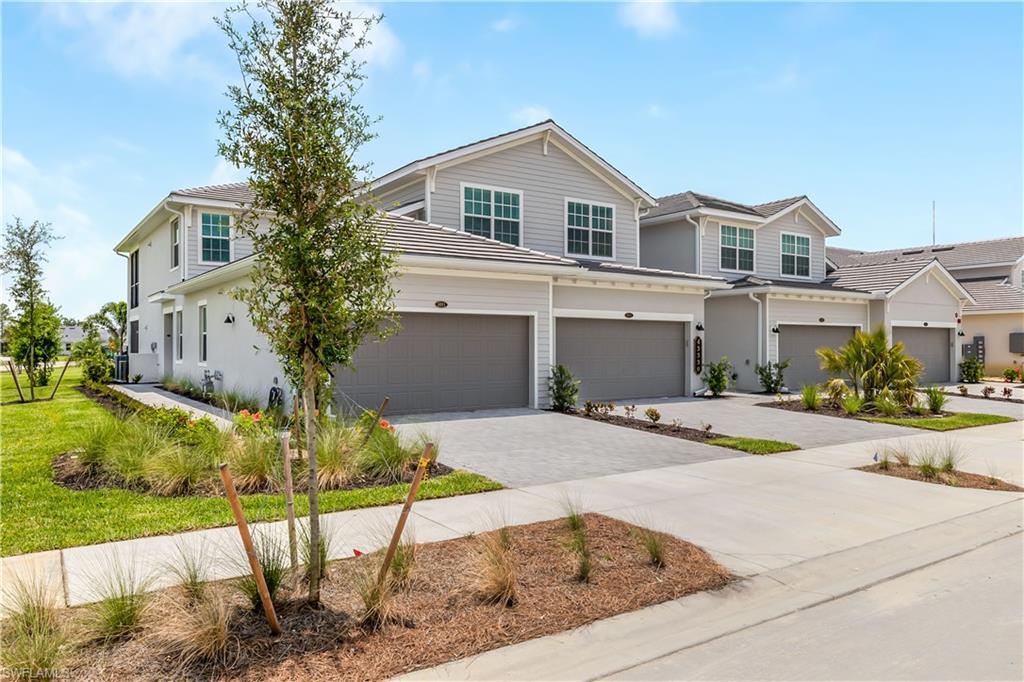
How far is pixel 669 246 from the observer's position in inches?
938

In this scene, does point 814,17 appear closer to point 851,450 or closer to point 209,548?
point 851,450

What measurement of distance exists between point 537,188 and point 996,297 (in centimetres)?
2492

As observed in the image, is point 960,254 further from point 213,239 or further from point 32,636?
point 32,636

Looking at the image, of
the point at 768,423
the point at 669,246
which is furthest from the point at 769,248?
the point at 768,423

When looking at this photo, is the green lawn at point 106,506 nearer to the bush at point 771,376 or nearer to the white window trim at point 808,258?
the bush at point 771,376

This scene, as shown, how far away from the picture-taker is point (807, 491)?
322 inches

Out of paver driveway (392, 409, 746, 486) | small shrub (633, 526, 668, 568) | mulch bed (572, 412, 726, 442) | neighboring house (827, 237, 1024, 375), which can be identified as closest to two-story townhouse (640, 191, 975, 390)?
neighboring house (827, 237, 1024, 375)

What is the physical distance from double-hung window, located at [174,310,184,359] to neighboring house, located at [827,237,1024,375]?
86.3 feet

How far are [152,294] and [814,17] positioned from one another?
2264 centimetres

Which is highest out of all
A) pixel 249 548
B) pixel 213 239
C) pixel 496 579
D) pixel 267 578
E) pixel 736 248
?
pixel 736 248

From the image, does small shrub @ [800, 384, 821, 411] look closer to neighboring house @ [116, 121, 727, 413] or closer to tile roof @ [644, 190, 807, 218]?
neighboring house @ [116, 121, 727, 413]

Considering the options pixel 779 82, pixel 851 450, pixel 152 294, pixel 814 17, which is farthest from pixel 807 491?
pixel 152 294

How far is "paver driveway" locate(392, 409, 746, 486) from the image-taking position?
368 inches

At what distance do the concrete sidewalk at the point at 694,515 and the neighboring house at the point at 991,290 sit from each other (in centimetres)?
2324
